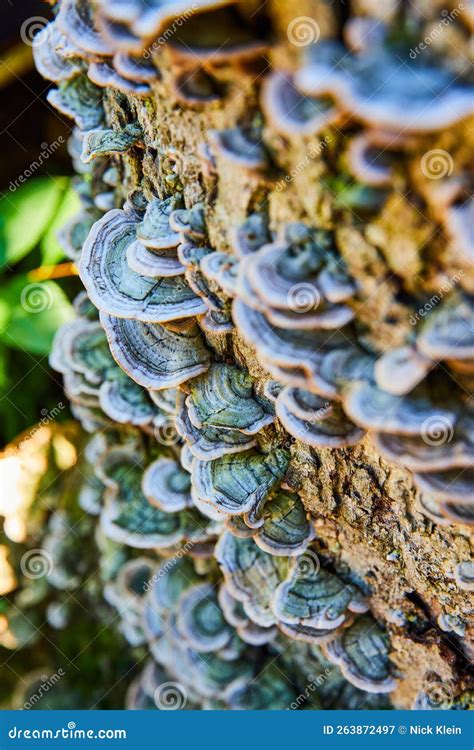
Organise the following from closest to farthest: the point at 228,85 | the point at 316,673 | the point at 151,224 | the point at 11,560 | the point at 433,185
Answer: the point at 433,185
the point at 228,85
the point at 151,224
the point at 316,673
the point at 11,560

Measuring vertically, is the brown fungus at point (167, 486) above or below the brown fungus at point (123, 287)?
below

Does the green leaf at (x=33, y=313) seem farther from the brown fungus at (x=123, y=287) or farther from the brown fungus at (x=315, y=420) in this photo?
the brown fungus at (x=315, y=420)

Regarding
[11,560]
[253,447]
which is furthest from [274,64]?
[11,560]

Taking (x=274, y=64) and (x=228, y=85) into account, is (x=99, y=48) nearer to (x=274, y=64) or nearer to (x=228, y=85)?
(x=228, y=85)

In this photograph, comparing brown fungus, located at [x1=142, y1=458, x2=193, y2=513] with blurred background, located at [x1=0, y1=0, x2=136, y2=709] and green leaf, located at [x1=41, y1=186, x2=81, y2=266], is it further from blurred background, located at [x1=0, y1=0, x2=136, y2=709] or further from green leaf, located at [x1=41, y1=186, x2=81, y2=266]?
green leaf, located at [x1=41, y1=186, x2=81, y2=266]

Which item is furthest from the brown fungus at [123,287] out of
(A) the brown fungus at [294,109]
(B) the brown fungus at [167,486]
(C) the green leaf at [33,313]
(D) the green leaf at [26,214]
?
(D) the green leaf at [26,214]

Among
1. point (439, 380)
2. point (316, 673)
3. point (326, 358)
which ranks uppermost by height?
point (326, 358)
